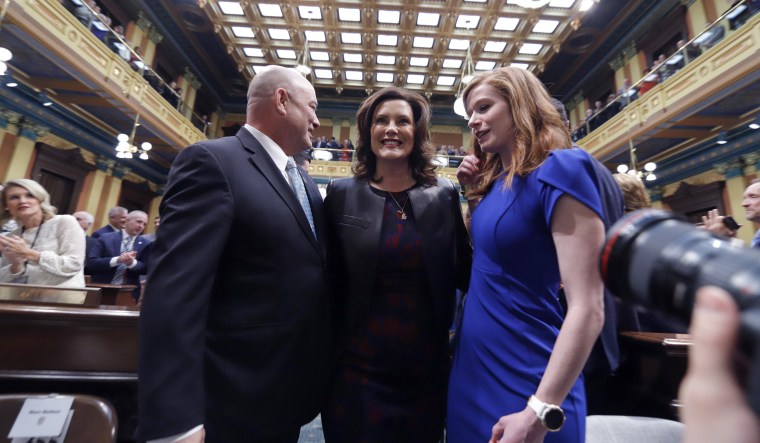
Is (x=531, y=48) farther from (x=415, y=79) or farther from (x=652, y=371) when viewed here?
(x=652, y=371)

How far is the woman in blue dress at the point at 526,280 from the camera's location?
2.80 feet

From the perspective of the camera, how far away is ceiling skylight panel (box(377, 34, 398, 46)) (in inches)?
433

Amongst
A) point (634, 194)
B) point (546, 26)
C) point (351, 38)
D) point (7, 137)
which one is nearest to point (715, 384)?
point (634, 194)

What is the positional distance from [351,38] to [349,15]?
2.92 ft

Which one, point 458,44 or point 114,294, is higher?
point 458,44

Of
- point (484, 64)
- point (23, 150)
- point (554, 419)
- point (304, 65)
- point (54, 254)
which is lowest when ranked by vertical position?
point (554, 419)

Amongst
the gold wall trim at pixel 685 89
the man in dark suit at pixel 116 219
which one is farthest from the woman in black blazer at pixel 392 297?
the gold wall trim at pixel 685 89

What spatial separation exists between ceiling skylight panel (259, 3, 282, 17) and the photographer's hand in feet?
37.7

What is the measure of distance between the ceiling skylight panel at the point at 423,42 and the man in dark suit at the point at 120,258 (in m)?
9.19

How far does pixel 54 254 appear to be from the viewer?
2541 mm

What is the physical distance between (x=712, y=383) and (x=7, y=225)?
13.2ft

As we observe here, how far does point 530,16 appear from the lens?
9695mm

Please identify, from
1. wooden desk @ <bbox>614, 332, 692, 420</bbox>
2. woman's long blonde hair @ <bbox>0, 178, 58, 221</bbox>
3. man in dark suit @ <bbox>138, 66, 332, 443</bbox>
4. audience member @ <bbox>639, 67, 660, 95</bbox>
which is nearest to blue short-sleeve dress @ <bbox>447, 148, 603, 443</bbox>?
man in dark suit @ <bbox>138, 66, 332, 443</bbox>

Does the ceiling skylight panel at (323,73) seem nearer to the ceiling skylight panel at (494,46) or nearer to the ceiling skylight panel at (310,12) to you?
the ceiling skylight panel at (310,12)
